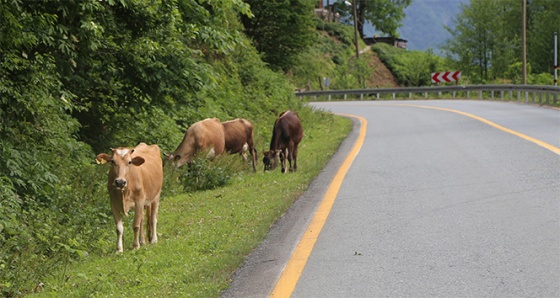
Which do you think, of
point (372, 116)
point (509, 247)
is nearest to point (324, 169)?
point (509, 247)

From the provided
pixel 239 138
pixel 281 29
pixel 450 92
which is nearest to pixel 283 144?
pixel 239 138

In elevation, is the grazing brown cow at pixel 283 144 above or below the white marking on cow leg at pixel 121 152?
below

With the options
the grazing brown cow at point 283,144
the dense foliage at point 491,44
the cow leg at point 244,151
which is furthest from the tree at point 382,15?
the grazing brown cow at point 283,144

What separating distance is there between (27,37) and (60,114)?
8.76 feet

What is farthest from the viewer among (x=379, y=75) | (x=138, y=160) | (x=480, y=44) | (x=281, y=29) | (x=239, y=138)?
(x=379, y=75)

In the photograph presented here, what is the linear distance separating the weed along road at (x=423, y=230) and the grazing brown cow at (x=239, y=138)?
2.47 m

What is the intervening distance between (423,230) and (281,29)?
109ft

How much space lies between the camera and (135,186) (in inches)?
388

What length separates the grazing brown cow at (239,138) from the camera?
713 inches

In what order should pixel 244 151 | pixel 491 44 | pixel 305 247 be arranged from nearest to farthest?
pixel 305 247 < pixel 244 151 < pixel 491 44

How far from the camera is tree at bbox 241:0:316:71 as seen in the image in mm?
40656

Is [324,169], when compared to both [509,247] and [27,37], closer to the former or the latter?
[27,37]

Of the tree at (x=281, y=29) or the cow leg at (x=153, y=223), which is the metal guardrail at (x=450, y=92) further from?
the cow leg at (x=153, y=223)

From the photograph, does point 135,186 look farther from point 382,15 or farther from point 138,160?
point 382,15
